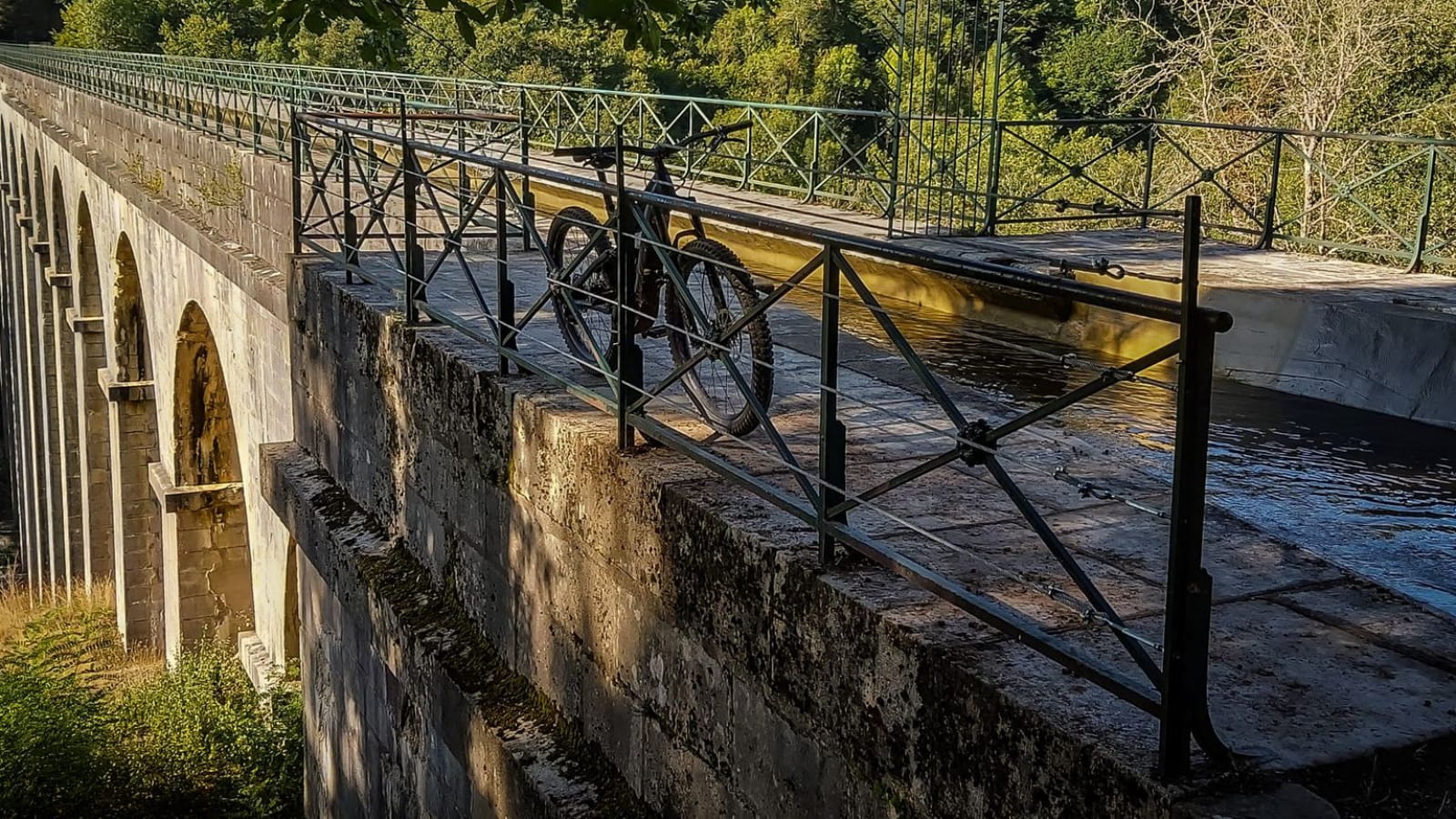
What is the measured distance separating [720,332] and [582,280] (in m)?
1.12

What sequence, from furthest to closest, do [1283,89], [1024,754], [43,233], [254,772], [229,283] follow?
[43,233], [1283,89], [229,283], [254,772], [1024,754]

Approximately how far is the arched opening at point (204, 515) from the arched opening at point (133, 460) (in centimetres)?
248

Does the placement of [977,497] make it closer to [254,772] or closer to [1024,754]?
[1024,754]

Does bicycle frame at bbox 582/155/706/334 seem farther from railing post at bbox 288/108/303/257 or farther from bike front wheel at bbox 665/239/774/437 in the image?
railing post at bbox 288/108/303/257

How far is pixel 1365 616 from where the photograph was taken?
120 inches

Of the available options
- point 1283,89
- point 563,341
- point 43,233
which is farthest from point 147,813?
point 43,233

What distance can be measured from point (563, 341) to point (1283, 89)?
16509 mm

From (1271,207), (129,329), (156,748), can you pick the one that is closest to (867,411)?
(1271,207)

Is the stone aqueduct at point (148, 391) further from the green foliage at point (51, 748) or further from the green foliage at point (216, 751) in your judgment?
the green foliage at point (51, 748)

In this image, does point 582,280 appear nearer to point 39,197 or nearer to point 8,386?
point 39,197

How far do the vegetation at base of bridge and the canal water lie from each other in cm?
549

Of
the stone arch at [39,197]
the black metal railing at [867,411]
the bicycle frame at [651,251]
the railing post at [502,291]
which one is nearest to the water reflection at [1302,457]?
the black metal railing at [867,411]

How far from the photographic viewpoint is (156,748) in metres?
10.6

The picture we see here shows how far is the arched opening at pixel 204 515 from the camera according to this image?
14750mm
